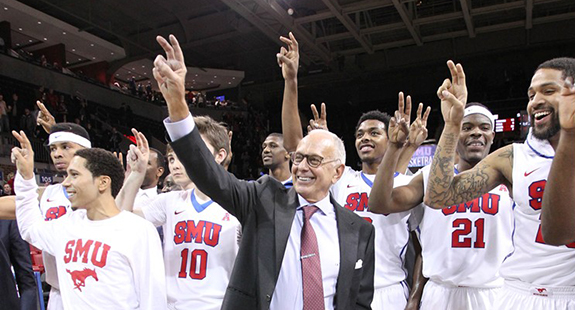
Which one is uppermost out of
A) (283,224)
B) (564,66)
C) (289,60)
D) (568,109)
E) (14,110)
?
(14,110)

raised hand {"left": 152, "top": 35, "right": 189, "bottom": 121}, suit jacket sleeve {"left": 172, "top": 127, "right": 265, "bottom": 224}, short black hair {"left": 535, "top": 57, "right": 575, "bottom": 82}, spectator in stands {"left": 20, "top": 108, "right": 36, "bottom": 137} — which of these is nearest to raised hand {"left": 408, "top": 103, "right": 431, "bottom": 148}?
short black hair {"left": 535, "top": 57, "right": 575, "bottom": 82}

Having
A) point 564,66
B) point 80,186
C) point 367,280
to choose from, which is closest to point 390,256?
point 367,280

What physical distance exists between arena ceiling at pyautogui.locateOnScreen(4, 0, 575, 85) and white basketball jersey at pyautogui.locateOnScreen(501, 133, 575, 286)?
12.2 m

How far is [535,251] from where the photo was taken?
2.35 m

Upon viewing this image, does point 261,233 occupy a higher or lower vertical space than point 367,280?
higher

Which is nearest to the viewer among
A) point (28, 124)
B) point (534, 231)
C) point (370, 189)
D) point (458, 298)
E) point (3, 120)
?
point (534, 231)

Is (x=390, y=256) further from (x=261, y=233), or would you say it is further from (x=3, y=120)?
(x=3, y=120)

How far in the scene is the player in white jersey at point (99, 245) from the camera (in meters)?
2.65

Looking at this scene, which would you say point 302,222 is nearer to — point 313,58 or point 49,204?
point 49,204

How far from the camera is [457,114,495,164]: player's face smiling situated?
11.0 feet

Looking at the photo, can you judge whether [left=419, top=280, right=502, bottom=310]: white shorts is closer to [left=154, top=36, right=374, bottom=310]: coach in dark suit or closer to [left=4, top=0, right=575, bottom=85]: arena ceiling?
[left=154, top=36, right=374, bottom=310]: coach in dark suit

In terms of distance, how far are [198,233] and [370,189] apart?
1456mm

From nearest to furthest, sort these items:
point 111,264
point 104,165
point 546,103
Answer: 1. point 546,103
2. point 111,264
3. point 104,165

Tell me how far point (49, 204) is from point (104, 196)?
38.6 inches
